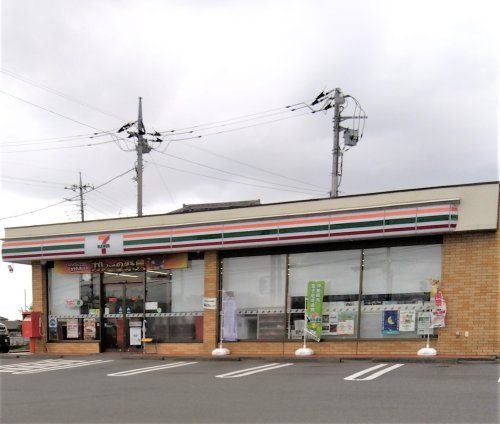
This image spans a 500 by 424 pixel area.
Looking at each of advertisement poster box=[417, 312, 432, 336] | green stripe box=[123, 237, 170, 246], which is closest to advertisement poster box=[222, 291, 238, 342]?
green stripe box=[123, 237, 170, 246]

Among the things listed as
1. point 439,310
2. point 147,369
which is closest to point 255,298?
point 147,369

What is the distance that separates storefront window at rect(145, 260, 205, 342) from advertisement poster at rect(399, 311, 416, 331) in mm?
6207

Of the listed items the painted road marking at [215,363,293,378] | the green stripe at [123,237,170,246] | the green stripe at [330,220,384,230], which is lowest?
the painted road marking at [215,363,293,378]

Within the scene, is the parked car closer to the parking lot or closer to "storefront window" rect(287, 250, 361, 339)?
the parking lot

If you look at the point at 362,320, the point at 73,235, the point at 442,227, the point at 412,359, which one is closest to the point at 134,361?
the point at 73,235

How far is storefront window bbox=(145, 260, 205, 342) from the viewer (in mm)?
18562

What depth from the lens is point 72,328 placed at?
20609 millimetres

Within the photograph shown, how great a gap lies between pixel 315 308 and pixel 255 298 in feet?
6.67

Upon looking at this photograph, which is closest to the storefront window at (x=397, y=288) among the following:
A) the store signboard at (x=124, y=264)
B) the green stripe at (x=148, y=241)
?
the store signboard at (x=124, y=264)

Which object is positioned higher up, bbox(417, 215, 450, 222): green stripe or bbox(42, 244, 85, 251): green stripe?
bbox(417, 215, 450, 222): green stripe

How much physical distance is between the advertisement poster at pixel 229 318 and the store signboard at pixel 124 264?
6.10ft

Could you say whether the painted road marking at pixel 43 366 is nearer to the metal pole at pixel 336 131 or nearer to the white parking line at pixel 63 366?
the white parking line at pixel 63 366

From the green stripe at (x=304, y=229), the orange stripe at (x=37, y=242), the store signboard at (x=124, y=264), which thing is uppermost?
the green stripe at (x=304, y=229)

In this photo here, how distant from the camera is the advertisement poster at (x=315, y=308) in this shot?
54.7 ft
